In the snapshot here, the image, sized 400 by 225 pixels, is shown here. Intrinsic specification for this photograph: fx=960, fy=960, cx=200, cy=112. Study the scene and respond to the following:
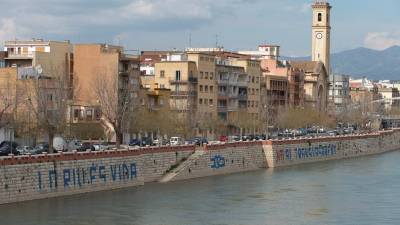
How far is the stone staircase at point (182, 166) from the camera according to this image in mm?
57931

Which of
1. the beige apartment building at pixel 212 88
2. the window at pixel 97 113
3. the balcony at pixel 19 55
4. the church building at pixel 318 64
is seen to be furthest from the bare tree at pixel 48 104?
the church building at pixel 318 64

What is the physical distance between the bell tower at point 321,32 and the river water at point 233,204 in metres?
80.7

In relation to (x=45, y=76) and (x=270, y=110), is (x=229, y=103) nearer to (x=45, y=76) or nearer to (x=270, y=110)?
(x=270, y=110)

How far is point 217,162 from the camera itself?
64.8 metres

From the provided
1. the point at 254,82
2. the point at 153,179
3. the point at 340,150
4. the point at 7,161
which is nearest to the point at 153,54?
the point at 254,82

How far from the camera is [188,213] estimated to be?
143 ft

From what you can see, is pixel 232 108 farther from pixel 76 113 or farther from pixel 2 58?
pixel 76 113

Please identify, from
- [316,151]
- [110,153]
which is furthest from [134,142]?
[110,153]

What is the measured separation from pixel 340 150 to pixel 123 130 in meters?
25.1

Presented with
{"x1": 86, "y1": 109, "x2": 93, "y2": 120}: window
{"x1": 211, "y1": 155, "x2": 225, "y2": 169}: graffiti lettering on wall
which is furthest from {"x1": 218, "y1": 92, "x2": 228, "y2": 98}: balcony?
{"x1": 211, "y1": 155, "x2": 225, "y2": 169}: graffiti lettering on wall

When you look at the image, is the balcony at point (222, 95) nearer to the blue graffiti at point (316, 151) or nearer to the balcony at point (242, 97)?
the balcony at point (242, 97)

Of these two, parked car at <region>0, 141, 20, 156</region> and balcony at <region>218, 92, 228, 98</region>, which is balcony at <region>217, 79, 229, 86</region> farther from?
parked car at <region>0, 141, 20, 156</region>

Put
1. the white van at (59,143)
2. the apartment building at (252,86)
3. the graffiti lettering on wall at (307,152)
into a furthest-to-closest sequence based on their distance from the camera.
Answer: the apartment building at (252,86)
the graffiti lettering on wall at (307,152)
the white van at (59,143)

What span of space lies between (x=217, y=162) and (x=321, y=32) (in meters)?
83.5
